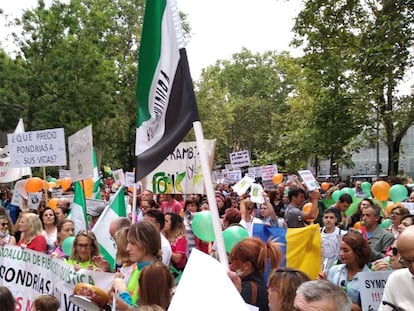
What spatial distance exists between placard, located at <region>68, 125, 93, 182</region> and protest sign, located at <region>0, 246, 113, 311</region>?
5.52 feet

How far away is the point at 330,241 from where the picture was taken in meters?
7.23

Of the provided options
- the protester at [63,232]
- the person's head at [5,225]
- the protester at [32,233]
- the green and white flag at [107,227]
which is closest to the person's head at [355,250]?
the green and white flag at [107,227]

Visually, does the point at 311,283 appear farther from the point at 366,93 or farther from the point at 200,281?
the point at 366,93

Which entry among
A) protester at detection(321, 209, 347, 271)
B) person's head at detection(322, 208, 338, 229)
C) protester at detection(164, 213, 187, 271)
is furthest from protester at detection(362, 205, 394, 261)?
protester at detection(164, 213, 187, 271)

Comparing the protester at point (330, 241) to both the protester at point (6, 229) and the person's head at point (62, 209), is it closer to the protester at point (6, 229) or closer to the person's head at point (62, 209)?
the protester at point (6, 229)

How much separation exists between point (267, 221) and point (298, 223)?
19.5 inches

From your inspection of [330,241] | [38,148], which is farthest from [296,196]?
[38,148]

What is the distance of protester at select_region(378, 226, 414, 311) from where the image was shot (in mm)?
3324

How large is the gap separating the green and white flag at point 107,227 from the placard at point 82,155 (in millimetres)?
552

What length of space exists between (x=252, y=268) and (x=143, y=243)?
88 centimetres

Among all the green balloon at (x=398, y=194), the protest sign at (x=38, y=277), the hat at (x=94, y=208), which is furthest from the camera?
the green balloon at (x=398, y=194)

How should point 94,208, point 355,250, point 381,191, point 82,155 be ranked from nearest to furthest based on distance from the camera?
point 355,250 < point 82,155 < point 94,208 < point 381,191

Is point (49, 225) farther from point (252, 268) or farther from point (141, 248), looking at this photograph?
point (252, 268)

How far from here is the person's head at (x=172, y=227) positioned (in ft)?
22.3
